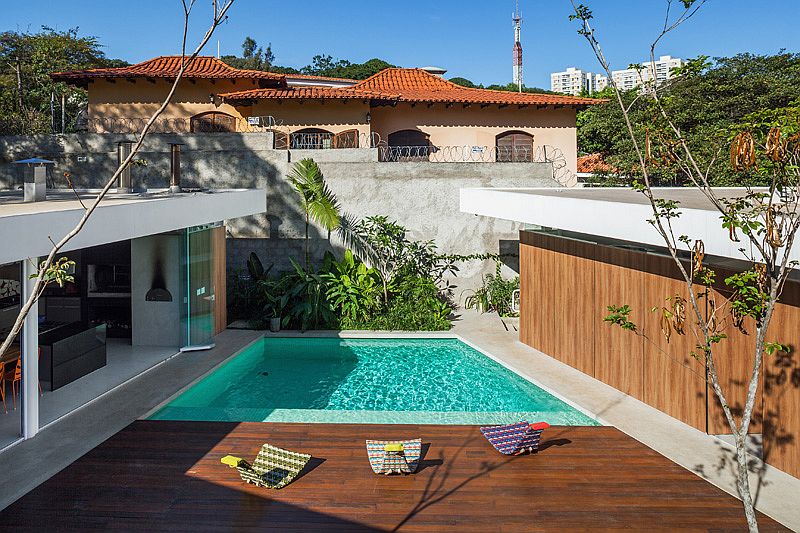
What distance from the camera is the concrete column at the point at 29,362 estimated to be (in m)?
8.66

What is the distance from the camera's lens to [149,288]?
14.7 m

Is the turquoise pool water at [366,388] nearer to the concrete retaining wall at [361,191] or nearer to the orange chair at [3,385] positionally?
the orange chair at [3,385]

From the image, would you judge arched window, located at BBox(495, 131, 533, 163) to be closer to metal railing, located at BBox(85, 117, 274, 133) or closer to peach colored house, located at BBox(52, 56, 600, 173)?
peach colored house, located at BBox(52, 56, 600, 173)

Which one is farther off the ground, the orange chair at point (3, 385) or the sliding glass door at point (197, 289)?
the sliding glass door at point (197, 289)

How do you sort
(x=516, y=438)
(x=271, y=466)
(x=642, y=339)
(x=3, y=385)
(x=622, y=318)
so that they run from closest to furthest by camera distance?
(x=622, y=318) < (x=271, y=466) < (x=516, y=438) < (x=3, y=385) < (x=642, y=339)

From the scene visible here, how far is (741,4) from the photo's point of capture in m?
34.3

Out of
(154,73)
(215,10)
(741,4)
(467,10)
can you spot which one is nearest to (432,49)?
(467,10)

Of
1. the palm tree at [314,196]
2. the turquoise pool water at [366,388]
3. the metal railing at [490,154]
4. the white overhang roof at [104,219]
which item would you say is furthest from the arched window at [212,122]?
the turquoise pool water at [366,388]

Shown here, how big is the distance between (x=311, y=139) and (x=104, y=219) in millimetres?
15098

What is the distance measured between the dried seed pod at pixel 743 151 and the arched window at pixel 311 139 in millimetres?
19067

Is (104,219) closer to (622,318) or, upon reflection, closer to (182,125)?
(622,318)

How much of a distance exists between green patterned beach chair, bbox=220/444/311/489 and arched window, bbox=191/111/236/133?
20299 mm

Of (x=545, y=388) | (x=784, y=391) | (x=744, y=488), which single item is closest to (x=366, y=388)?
(x=545, y=388)

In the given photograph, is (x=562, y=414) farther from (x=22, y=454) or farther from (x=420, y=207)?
(x=420, y=207)
